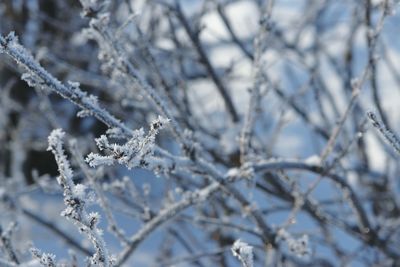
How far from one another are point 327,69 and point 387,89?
0.66 metres

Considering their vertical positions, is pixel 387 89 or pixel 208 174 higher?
pixel 387 89

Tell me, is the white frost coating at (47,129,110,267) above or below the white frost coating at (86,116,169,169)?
below

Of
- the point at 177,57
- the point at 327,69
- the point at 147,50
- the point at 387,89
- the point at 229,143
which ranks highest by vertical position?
the point at 327,69

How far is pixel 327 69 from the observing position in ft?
19.1

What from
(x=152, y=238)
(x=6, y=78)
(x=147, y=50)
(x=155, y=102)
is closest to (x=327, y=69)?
(x=152, y=238)

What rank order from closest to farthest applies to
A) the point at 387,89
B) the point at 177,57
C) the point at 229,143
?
the point at 229,143 < the point at 177,57 < the point at 387,89

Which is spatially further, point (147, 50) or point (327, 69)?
point (327, 69)

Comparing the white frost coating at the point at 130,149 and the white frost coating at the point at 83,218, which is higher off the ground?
the white frost coating at the point at 130,149

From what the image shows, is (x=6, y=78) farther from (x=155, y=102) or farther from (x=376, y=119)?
(x=376, y=119)

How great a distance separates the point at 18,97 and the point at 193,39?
330cm

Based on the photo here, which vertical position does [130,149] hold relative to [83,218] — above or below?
above

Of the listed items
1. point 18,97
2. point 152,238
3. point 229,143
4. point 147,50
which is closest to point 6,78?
point 18,97

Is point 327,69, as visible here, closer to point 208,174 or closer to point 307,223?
point 307,223

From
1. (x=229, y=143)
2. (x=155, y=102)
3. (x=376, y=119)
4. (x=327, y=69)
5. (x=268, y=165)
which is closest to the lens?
(x=376, y=119)
